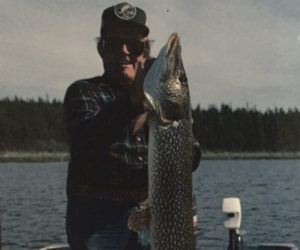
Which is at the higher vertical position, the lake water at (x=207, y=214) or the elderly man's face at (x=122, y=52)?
the elderly man's face at (x=122, y=52)

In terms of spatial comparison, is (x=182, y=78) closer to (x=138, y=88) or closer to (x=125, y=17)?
(x=138, y=88)

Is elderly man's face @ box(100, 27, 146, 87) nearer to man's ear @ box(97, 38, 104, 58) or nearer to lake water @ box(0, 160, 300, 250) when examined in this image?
man's ear @ box(97, 38, 104, 58)

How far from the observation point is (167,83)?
8.62ft

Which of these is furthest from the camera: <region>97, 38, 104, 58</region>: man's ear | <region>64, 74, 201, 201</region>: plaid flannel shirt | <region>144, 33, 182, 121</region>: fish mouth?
<region>97, 38, 104, 58</region>: man's ear

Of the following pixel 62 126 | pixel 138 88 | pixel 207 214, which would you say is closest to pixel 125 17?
pixel 138 88

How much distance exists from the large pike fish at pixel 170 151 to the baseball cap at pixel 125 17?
2.60ft

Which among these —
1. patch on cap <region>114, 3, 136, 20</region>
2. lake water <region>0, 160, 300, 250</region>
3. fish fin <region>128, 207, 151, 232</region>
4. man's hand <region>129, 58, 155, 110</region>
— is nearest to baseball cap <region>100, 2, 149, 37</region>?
patch on cap <region>114, 3, 136, 20</region>

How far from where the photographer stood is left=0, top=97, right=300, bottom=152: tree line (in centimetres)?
9556

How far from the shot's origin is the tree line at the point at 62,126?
9556cm

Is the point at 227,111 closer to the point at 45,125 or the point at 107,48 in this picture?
the point at 45,125

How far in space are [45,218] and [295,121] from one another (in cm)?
8097

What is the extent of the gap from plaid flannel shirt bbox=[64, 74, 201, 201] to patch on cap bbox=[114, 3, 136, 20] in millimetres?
448

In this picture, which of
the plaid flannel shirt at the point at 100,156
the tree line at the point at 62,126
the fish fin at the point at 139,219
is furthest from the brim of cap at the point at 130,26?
the tree line at the point at 62,126

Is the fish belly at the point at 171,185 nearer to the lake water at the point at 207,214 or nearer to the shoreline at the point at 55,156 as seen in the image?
the lake water at the point at 207,214
